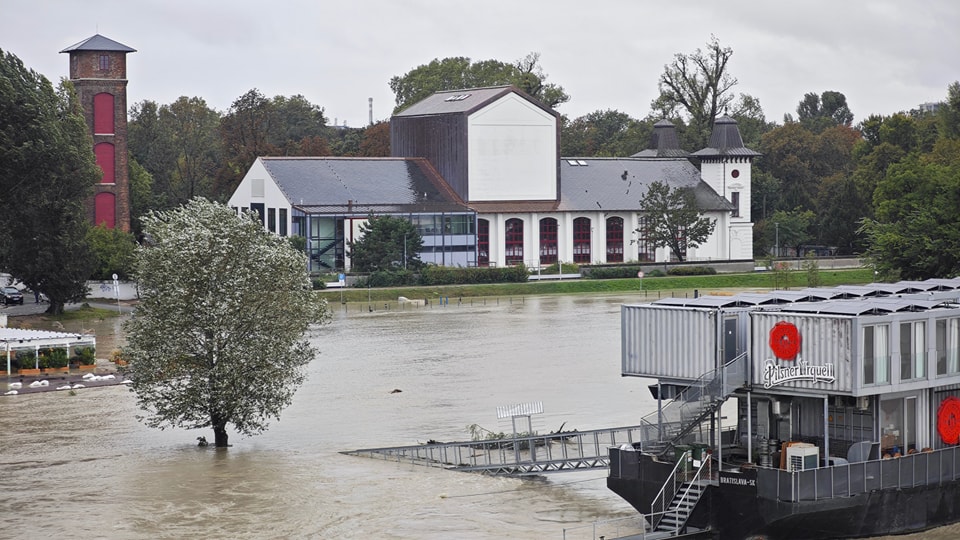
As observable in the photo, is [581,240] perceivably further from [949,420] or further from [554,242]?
[949,420]

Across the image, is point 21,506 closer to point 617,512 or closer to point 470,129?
point 617,512

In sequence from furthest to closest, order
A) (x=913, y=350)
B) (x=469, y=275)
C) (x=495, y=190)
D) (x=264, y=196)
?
(x=495, y=190), (x=264, y=196), (x=469, y=275), (x=913, y=350)

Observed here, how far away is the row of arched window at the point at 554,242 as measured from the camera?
110 m

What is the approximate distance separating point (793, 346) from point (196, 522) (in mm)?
12556

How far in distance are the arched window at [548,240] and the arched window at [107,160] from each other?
30659 mm

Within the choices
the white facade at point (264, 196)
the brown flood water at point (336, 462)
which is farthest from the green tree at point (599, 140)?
the brown flood water at point (336, 462)

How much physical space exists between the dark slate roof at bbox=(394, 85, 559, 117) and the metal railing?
270ft

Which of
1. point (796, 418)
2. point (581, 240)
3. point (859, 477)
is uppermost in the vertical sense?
point (581, 240)

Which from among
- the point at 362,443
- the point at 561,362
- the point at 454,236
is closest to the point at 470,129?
the point at 454,236

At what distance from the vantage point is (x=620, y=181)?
116 meters

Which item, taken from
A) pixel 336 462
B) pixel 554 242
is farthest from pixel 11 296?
pixel 336 462

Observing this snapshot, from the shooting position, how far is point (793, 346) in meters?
28.6

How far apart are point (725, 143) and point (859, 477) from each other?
300ft

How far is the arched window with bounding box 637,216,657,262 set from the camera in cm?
11031
